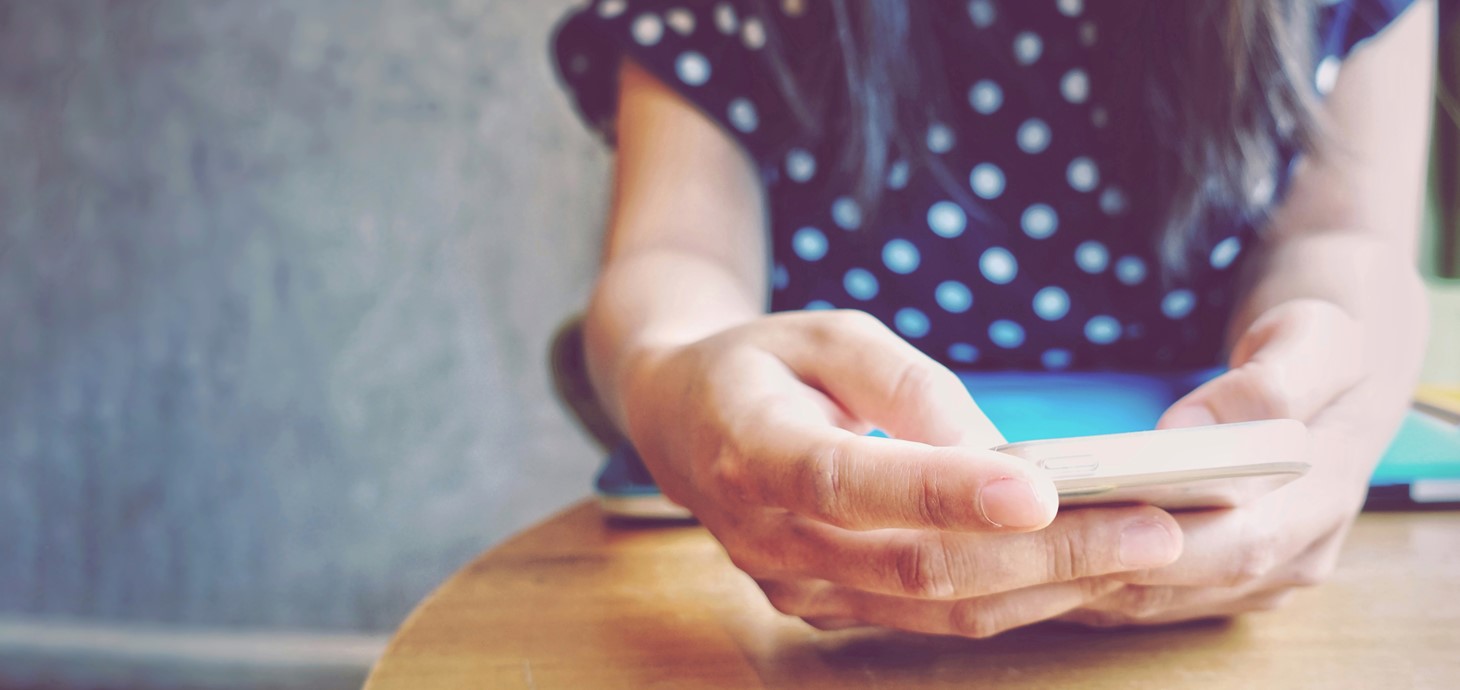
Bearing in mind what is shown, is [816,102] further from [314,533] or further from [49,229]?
[49,229]

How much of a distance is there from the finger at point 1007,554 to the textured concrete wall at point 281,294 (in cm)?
93

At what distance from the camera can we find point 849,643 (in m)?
0.32

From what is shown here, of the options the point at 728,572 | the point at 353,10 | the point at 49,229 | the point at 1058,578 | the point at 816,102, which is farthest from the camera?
the point at 49,229

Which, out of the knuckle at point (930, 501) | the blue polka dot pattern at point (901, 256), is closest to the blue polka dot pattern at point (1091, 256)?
the blue polka dot pattern at point (901, 256)

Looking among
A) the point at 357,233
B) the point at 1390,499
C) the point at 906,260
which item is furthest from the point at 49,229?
the point at 1390,499

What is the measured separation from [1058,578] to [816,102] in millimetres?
385

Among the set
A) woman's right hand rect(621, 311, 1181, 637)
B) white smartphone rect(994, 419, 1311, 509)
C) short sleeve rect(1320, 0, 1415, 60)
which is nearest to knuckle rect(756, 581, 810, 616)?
woman's right hand rect(621, 311, 1181, 637)

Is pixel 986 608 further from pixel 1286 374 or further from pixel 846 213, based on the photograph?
pixel 846 213

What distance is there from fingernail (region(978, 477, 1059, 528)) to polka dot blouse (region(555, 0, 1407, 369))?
401 millimetres

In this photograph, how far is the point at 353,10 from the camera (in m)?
1.15

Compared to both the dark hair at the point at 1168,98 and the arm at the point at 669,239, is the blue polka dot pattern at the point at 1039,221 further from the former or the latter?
the arm at the point at 669,239

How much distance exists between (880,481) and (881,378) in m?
0.07

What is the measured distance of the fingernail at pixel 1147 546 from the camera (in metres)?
0.25

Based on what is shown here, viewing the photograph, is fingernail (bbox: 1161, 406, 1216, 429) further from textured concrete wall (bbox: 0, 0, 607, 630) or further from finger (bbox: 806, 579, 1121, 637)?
textured concrete wall (bbox: 0, 0, 607, 630)
